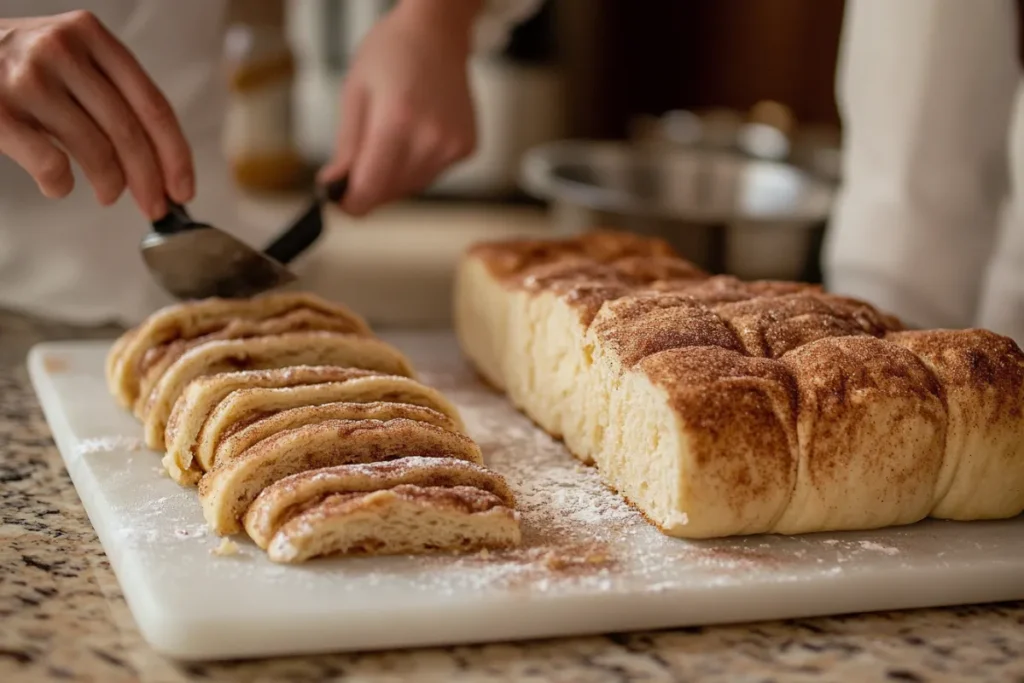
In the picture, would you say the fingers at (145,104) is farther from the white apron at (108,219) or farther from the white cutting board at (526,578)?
the white apron at (108,219)

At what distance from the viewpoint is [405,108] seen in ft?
10.00

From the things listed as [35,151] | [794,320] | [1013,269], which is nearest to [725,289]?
[794,320]

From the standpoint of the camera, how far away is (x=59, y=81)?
2.24m

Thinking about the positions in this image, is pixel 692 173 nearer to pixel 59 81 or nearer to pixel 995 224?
pixel 995 224

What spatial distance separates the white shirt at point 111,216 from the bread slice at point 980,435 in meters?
2.21

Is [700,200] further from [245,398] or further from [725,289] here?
[245,398]

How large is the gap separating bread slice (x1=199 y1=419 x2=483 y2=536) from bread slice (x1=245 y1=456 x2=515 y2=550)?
1.4 inches

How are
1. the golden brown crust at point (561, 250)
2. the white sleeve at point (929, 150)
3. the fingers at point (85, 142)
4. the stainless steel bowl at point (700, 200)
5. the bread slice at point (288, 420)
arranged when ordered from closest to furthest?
1. the bread slice at point (288, 420)
2. the fingers at point (85, 142)
3. the golden brown crust at point (561, 250)
4. the white sleeve at point (929, 150)
5. the stainless steel bowl at point (700, 200)

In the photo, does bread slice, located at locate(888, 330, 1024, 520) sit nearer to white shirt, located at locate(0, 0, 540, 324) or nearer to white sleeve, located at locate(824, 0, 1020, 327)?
white sleeve, located at locate(824, 0, 1020, 327)

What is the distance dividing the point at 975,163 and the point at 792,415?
5.43ft

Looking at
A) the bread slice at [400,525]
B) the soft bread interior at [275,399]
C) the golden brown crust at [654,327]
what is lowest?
the bread slice at [400,525]

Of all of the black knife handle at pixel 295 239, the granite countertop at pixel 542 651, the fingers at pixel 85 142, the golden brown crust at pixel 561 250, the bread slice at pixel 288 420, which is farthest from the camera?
the golden brown crust at pixel 561 250

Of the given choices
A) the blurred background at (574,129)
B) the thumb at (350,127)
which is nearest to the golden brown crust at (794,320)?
the blurred background at (574,129)

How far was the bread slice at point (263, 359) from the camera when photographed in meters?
2.29
